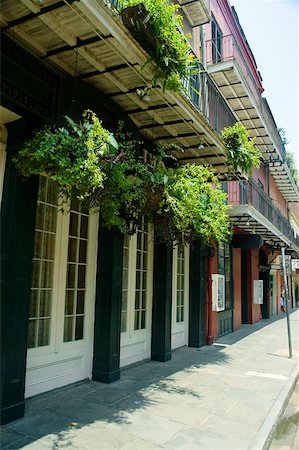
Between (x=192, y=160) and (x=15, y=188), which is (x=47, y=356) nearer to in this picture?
(x=15, y=188)

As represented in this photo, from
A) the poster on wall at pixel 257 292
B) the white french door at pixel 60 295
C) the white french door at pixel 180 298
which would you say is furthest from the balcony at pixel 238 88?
the white french door at pixel 60 295

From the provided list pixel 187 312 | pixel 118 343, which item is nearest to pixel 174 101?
pixel 118 343

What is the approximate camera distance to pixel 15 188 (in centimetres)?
440

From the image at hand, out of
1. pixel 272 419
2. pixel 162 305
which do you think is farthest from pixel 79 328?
pixel 272 419

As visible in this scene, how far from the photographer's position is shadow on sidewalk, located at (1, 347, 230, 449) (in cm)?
396

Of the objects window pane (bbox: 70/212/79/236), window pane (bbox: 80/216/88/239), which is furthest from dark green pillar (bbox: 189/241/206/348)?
window pane (bbox: 70/212/79/236)

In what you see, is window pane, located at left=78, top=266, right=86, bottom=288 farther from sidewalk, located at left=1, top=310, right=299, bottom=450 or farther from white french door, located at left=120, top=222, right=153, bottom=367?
sidewalk, located at left=1, top=310, right=299, bottom=450

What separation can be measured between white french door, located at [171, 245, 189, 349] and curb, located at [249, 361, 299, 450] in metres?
2.99

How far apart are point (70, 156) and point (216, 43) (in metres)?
9.70

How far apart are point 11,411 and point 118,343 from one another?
88.8 inches

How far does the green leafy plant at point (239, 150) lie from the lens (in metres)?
7.52

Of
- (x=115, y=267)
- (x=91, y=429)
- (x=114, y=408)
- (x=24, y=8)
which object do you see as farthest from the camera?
(x=115, y=267)

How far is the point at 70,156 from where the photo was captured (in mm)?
3875

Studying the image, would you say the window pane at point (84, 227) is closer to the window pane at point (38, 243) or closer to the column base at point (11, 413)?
the window pane at point (38, 243)
